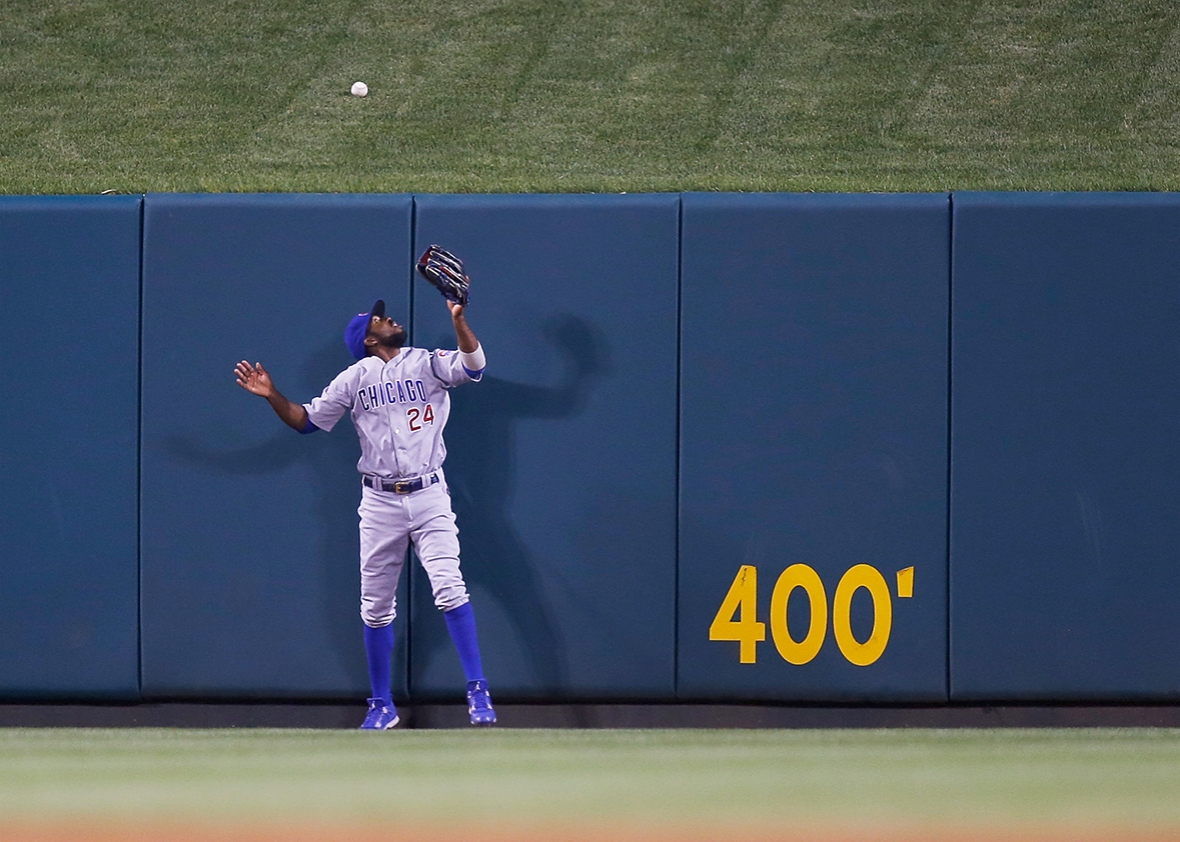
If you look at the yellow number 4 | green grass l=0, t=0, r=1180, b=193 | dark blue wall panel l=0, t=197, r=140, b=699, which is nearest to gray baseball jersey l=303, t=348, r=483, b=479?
dark blue wall panel l=0, t=197, r=140, b=699

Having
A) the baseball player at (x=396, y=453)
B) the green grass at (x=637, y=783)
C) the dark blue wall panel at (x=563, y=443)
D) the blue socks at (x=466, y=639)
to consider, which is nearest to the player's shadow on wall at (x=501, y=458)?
the dark blue wall panel at (x=563, y=443)

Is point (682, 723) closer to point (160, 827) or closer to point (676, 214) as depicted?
point (676, 214)

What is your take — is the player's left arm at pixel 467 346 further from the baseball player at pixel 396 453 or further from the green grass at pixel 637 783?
the green grass at pixel 637 783

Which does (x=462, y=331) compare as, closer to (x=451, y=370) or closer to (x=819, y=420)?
(x=451, y=370)

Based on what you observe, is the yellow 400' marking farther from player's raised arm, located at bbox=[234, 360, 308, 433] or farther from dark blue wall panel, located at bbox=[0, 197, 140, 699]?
dark blue wall panel, located at bbox=[0, 197, 140, 699]

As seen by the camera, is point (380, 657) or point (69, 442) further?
point (69, 442)

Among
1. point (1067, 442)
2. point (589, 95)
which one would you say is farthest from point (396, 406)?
point (1067, 442)

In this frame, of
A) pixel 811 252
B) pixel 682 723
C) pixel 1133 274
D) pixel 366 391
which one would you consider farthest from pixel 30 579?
pixel 1133 274
